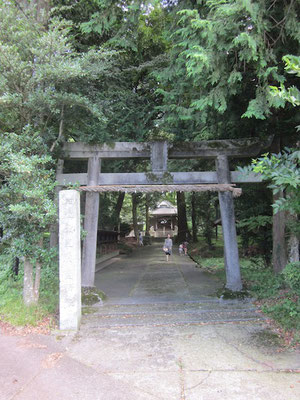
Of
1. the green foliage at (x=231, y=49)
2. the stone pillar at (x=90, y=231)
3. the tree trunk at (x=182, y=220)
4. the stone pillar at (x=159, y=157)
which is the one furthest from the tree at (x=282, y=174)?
the tree trunk at (x=182, y=220)

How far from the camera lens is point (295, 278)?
4.95 m

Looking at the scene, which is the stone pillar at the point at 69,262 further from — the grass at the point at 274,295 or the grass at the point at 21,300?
the grass at the point at 274,295

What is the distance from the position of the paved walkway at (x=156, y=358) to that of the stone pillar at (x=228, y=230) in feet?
2.22

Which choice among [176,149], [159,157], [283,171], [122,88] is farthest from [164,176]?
[283,171]

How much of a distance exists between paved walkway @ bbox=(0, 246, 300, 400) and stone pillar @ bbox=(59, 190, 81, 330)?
34cm

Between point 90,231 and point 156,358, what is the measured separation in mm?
3512

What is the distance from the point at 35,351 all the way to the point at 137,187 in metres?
3.57

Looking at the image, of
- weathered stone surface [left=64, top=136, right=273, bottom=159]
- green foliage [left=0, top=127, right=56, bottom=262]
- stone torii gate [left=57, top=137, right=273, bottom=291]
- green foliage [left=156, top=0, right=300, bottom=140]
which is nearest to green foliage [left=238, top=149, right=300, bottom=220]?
green foliage [left=156, top=0, right=300, bottom=140]

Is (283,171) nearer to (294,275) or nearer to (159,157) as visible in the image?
(294,275)

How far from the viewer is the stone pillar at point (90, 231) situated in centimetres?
679

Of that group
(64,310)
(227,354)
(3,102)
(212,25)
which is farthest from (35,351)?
(212,25)

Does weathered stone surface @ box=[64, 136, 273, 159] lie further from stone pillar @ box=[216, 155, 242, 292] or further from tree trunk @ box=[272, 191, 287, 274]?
tree trunk @ box=[272, 191, 287, 274]

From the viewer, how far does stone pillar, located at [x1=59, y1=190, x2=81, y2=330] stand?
5133 mm

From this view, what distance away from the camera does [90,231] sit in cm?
690
